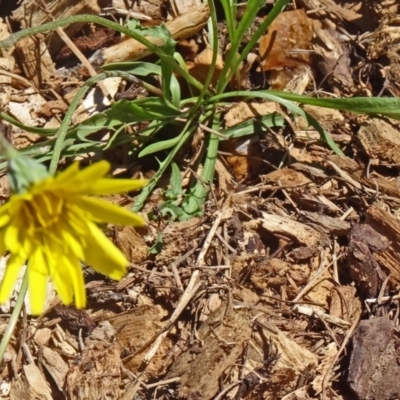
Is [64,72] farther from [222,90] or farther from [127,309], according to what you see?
[127,309]

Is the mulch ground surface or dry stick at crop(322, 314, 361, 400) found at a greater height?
the mulch ground surface

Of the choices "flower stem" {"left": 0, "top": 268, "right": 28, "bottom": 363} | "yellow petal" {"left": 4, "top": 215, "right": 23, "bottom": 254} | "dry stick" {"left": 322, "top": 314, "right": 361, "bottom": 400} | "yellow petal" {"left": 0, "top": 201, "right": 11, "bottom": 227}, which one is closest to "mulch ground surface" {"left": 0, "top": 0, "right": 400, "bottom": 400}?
"dry stick" {"left": 322, "top": 314, "right": 361, "bottom": 400}

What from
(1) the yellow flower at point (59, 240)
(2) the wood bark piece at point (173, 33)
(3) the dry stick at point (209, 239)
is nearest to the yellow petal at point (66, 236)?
(1) the yellow flower at point (59, 240)

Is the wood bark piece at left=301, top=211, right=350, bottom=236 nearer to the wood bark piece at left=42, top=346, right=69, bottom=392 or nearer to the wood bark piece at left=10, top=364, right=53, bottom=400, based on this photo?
the wood bark piece at left=42, top=346, right=69, bottom=392

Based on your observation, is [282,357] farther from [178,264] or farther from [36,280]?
[36,280]

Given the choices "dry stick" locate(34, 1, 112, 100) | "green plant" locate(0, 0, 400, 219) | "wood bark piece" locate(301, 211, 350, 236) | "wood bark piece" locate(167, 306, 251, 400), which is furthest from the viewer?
"dry stick" locate(34, 1, 112, 100)

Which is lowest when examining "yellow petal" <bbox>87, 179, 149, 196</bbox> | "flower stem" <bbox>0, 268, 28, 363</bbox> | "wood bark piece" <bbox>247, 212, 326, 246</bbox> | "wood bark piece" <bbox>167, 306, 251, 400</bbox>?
"wood bark piece" <bbox>167, 306, 251, 400</bbox>
